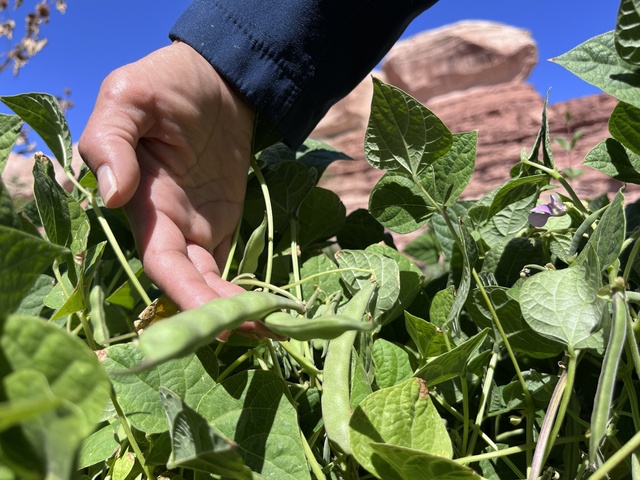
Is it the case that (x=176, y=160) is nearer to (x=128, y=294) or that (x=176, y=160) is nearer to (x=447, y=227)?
(x=128, y=294)

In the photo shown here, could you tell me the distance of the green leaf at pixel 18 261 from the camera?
0.19 metres

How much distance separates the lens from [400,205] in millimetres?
496

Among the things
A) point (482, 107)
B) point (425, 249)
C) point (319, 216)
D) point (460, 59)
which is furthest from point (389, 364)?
point (460, 59)

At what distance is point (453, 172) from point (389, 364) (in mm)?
175

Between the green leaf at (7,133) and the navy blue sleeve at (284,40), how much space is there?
21cm

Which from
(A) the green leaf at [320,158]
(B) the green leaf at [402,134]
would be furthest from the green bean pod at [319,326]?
(A) the green leaf at [320,158]

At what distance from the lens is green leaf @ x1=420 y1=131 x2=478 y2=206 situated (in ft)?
1.53

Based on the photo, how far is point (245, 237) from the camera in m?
0.58

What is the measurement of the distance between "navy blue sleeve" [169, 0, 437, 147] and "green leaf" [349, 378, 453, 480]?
0.36 m

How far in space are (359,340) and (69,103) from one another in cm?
250

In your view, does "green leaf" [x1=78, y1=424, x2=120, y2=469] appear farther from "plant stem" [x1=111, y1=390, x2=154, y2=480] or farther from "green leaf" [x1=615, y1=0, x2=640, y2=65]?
"green leaf" [x1=615, y1=0, x2=640, y2=65]

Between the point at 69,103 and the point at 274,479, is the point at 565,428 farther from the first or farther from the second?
the point at 69,103

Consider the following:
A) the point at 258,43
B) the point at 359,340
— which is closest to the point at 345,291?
the point at 359,340

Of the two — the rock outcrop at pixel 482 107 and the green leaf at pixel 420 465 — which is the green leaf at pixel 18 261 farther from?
the rock outcrop at pixel 482 107
